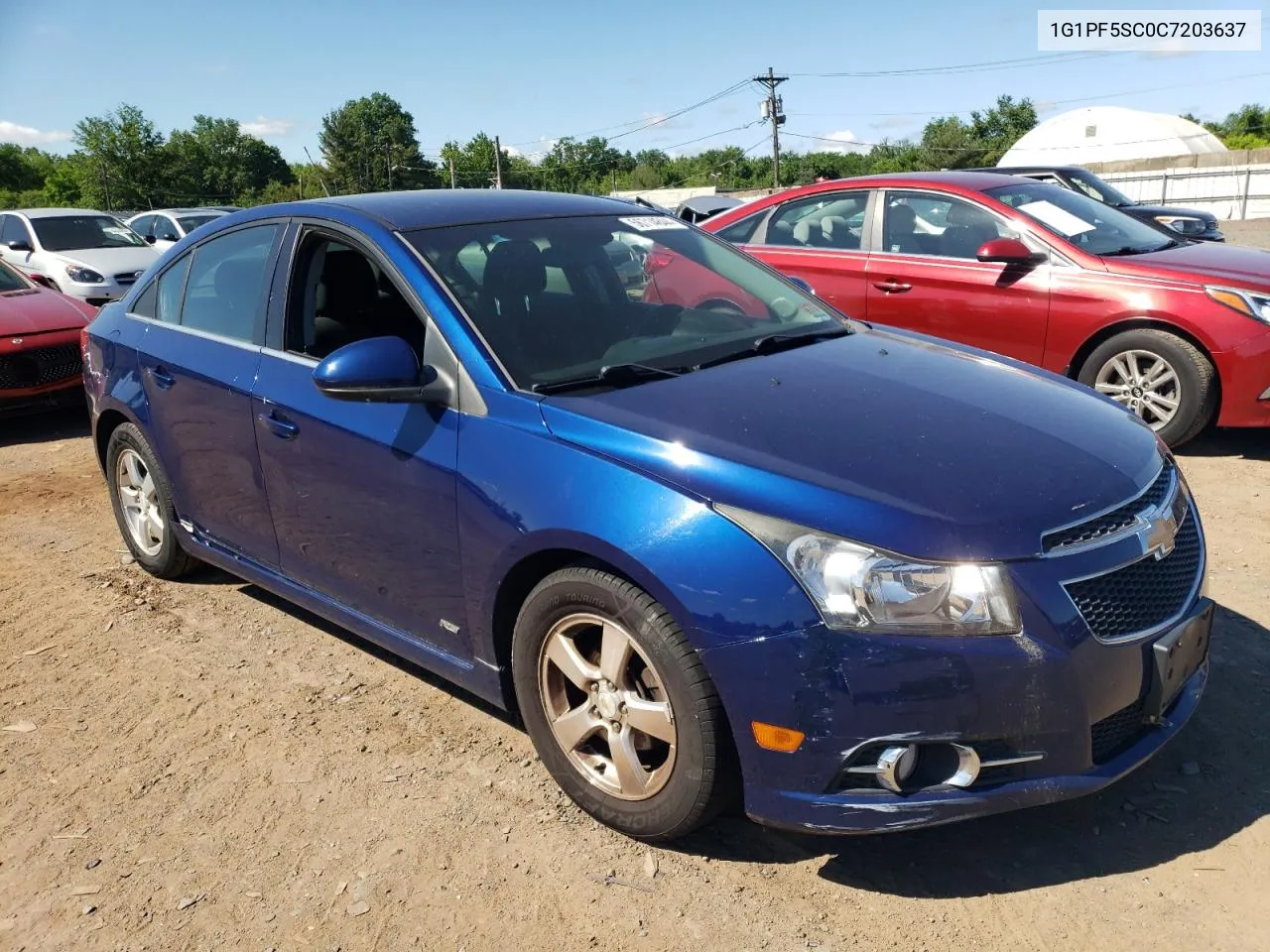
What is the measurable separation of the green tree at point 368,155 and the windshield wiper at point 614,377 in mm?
89439

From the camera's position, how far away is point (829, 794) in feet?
7.77

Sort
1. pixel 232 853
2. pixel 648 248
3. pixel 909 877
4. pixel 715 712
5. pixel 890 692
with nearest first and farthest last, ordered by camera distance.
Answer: pixel 890 692 < pixel 715 712 < pixel 909 877 < pixel 232 853 < pixel 648 248

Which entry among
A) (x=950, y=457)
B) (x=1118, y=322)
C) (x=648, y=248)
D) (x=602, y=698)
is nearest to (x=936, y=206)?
(x=1118, y=322)

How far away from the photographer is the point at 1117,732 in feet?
8.11

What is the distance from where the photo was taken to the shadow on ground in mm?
7930

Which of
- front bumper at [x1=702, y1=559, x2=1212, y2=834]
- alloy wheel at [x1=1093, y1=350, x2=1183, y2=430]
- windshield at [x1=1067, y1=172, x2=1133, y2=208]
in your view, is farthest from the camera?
windshield at [x1=1067, y1=172, x2=1133, y2=208]

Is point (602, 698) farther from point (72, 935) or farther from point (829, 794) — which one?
point (72, 935)

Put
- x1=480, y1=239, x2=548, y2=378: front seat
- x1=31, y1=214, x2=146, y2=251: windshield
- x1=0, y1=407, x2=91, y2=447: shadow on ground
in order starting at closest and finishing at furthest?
1. x1=480, y1=239, x2=548, y2=378: front seat
2. x1=0, y1=407, x2=91, y2=447: shadow on ground
3. x1=31, y1=214, x2=146, y2=251: windshield

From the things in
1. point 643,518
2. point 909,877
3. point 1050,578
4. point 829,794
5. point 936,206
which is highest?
point 936,206

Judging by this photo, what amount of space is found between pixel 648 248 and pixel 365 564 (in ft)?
5.11

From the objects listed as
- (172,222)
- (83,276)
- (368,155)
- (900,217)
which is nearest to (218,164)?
(368,155)

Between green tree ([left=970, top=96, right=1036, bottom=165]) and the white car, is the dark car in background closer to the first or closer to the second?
the white car

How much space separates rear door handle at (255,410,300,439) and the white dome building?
206 feet

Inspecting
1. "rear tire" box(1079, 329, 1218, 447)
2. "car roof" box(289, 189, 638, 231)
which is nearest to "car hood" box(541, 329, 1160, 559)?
"car roof" box(289, 189, 638, 231)
